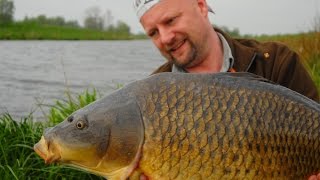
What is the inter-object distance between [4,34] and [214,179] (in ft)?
159

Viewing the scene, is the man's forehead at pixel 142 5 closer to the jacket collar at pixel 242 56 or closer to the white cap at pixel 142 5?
the white cap at pixel 142 5

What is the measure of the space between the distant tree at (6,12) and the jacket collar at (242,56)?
53866 mm

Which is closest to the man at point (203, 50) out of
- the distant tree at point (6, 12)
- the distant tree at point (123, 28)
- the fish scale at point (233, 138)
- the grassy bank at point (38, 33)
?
the fish scale at point (233, 138)

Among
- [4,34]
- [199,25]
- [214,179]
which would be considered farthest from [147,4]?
[4,34]

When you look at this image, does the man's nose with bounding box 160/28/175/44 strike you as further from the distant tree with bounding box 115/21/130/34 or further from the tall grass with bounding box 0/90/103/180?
the distant tree with bounding box 115/21/130/34

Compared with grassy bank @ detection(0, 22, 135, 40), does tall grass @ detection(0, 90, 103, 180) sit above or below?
below

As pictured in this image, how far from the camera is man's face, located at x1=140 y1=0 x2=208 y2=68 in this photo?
10.9 ft

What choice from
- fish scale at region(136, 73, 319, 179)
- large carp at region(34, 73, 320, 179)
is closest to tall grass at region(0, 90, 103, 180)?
large carp at region(34, 73, 320, 179)

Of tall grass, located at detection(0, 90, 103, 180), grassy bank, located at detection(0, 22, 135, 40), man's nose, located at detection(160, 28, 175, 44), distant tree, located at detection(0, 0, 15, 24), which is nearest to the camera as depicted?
man's nose, located at detection(160, 28, 175, 44)

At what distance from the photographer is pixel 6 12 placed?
5500 cm

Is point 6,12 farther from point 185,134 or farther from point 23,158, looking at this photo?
point 185,134

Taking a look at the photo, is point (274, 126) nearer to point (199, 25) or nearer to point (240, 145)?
point (240, 145)

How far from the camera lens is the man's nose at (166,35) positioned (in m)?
3.29

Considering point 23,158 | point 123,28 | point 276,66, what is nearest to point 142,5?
point 276,66
